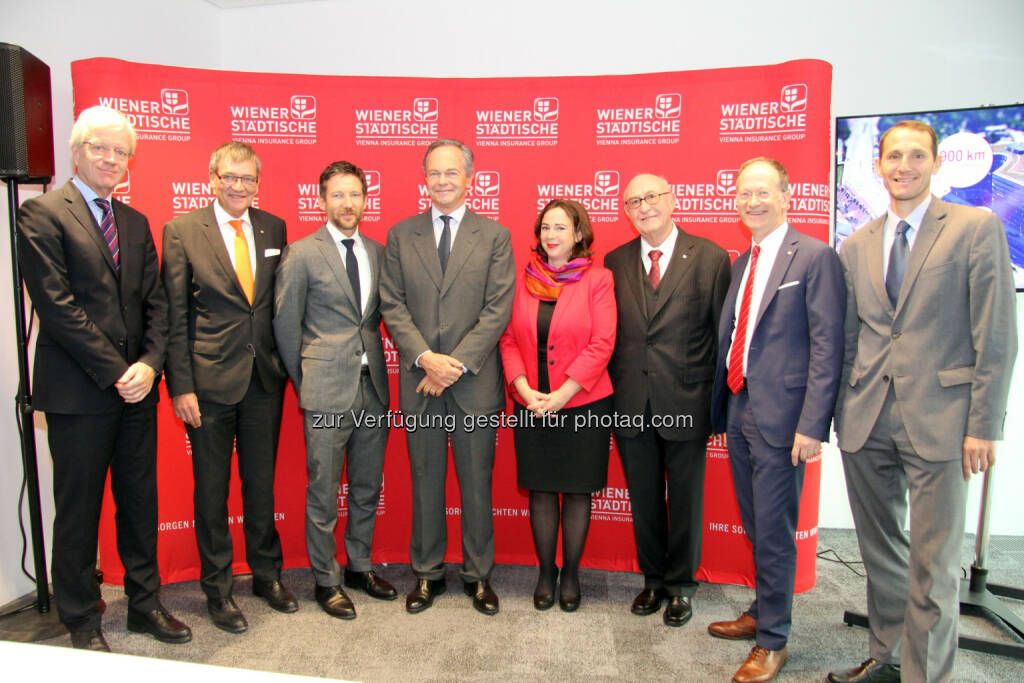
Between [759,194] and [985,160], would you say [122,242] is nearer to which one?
[759,194]

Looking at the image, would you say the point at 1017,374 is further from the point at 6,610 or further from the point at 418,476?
the point at 6,610

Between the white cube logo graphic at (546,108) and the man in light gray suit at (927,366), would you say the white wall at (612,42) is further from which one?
the man in light gray suit at (927,366)

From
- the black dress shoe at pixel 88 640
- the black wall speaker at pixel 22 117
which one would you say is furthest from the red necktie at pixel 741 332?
the black wall speaker at pixel 22 117

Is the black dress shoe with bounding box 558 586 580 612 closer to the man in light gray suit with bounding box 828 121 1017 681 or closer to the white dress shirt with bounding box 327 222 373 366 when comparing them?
the man in light gray suit with bounding box 828 121 1017 681

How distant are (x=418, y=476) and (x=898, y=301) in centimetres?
214

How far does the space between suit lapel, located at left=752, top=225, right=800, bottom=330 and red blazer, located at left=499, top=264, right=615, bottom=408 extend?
0.66m

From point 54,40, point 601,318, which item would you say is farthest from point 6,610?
point 601,318

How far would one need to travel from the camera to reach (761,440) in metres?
2.47

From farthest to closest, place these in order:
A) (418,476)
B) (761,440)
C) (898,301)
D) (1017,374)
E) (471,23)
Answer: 1. (471,23)
2. (1017,374)
3. (418,476)
4. (761,440)
5. (898,301)

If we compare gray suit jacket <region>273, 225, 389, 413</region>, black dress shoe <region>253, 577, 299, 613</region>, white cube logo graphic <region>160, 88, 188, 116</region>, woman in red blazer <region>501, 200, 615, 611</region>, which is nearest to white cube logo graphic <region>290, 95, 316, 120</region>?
white cube logo graphic <region>160, 88, 188, 116</region>

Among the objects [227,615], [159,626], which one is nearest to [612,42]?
[227,615]

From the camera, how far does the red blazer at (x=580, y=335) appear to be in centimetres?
→ 278

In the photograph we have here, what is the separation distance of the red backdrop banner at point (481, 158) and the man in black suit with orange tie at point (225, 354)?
1.98ft

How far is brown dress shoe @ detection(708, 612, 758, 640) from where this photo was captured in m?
2.81
